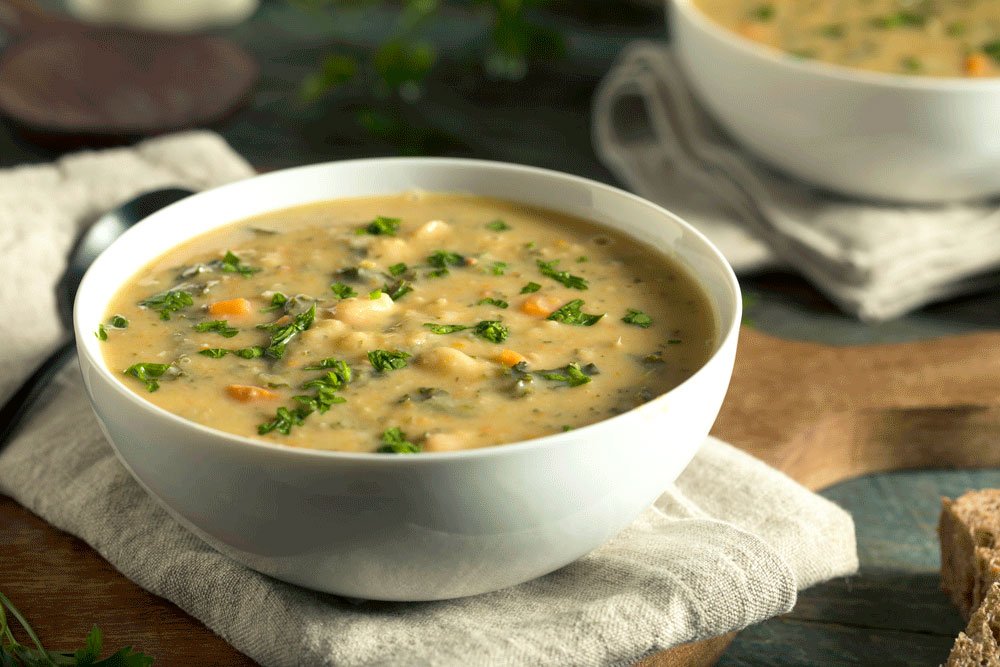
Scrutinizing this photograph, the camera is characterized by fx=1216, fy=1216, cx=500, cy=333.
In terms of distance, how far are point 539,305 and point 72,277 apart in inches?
58.3

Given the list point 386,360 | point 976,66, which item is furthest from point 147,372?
point 976,66

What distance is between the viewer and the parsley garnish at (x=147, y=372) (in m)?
2.13

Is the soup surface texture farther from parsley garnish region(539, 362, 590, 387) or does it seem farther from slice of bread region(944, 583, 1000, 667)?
slice of bread region(944, 583, 1000, 667)

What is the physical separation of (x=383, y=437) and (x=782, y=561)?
0.80 m

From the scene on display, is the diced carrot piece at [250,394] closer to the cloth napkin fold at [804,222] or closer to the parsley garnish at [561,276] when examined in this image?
the parsley garnish at [561,276]

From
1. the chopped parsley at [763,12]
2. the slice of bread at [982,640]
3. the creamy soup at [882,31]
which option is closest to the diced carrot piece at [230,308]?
the slice of bread at [982,640]

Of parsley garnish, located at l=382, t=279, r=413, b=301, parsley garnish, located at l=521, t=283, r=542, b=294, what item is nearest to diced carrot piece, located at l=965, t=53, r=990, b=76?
parsley garnish, located at l=521, t=283, r=542, b=294

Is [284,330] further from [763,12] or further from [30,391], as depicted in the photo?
[763,12]

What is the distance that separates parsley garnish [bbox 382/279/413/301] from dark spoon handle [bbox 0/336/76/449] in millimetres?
970

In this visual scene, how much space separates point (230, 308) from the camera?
238 centimetres

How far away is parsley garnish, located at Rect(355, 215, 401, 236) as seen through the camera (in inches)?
107

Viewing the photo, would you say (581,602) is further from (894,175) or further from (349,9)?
(349,9)

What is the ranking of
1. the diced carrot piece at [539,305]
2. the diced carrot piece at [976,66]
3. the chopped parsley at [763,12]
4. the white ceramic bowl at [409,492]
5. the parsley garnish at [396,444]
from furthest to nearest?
the chopped parsley at [763,12], the diced carrot piece at [976,66], the diced carrot piece at [539,305], the parsley garnish at [396,444], the white ceramic bowl at [409,492]

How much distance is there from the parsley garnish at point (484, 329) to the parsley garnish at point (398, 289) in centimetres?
16
